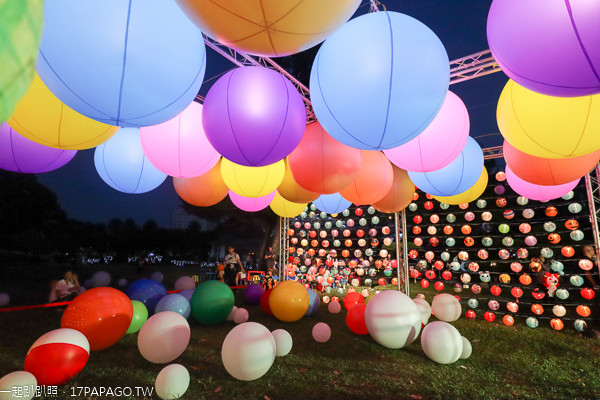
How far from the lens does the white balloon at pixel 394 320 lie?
3664 millimetres

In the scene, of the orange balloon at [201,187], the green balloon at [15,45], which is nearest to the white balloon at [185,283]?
the orange balloon at [201,187]

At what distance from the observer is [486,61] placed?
4613 mm

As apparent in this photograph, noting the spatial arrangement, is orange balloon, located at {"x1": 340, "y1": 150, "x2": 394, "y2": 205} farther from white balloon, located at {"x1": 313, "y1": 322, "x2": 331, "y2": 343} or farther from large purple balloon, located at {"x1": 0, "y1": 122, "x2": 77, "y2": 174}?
large purple balloon, located at {"x1": 0, "y1": 122, "x2": 77, "y2": 174}

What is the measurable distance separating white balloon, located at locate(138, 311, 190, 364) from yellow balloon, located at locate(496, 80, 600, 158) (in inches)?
138

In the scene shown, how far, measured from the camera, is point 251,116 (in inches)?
96.5

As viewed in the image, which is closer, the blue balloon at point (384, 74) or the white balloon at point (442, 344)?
the blue balloon at point (384, 74)

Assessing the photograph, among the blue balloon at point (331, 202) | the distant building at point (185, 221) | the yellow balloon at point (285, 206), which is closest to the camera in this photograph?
the blue balloon at point (331, 202)

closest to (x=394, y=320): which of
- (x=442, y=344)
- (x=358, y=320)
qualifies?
(x=442, y=344)

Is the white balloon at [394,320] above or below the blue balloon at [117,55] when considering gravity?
below

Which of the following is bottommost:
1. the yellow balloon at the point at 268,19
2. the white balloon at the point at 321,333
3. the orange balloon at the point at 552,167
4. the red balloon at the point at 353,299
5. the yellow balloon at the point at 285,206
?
the white balloon at the point at 321,333

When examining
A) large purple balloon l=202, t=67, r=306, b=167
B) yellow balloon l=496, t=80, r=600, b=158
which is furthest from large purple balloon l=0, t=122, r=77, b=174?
yellow balloon l=496, t=80, r=600, b=158

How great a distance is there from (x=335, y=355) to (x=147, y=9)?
3.73m

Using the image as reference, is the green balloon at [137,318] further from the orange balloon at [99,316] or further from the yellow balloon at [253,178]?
the yellow balloon at [253,178]

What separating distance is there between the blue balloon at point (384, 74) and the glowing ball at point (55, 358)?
2949 mm
